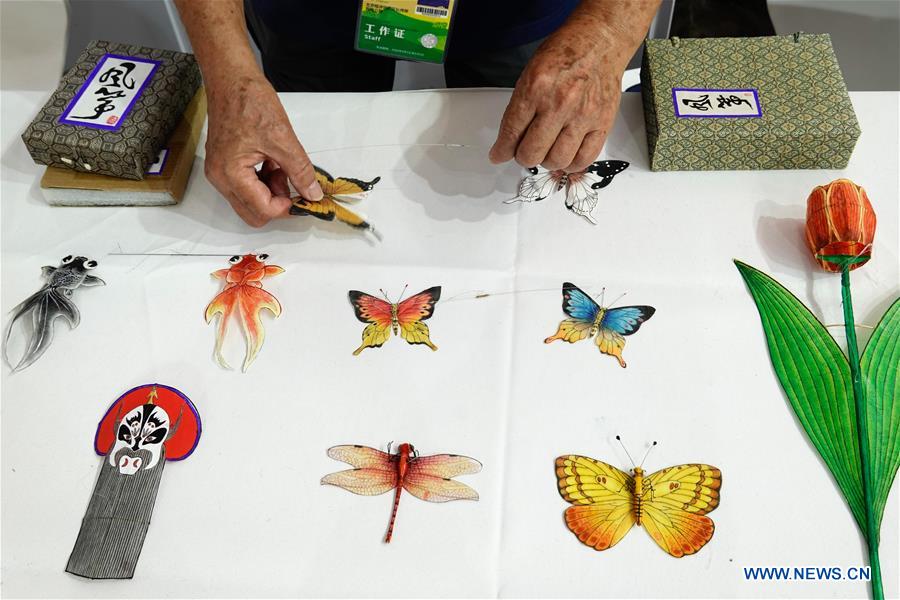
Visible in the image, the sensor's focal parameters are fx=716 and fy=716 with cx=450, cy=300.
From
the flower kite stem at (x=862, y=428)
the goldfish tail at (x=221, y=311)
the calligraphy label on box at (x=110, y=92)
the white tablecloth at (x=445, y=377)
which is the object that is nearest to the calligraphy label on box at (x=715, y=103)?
the white tablecloth at (x=445, y=377)

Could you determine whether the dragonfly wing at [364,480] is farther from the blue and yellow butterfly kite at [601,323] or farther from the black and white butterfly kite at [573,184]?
the black and white butterfly kite at [573,184]

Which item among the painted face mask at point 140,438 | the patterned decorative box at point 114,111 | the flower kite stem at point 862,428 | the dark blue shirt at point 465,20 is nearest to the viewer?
the flower kite stem at point 862,428

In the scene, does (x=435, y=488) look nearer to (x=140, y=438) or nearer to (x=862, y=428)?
(x=140, y=438)

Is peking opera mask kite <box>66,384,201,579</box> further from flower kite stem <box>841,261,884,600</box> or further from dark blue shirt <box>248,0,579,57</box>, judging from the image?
flower kite stem <box>841,261,884,600</box>

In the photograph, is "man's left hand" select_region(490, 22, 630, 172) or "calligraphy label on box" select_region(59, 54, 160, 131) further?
"calligraphy label on box" select_region(59, 54, 160, 131)

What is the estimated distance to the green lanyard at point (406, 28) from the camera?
3.63ft

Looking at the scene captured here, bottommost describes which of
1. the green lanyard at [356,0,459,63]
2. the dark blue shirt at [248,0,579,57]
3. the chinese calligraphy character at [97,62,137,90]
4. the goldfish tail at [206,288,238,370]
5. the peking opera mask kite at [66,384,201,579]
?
the peking opera mask kite at [66,384,201,579]

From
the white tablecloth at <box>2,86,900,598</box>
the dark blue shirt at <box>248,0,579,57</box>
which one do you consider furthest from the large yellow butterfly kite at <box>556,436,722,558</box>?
the dark blue shirt at <box>248,0,579,57</box>

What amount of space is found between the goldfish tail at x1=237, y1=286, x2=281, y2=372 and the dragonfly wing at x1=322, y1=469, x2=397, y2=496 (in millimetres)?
213

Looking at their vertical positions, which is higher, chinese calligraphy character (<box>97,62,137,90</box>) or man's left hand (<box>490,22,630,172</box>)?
chinese calligraphy character (<box>97,62,137,90</box>)

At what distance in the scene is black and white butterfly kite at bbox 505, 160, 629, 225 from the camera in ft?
3.77

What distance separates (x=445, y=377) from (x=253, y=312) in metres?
0.30

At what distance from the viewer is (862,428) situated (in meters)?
0.91

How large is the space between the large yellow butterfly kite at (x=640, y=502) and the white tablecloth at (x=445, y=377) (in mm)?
19
